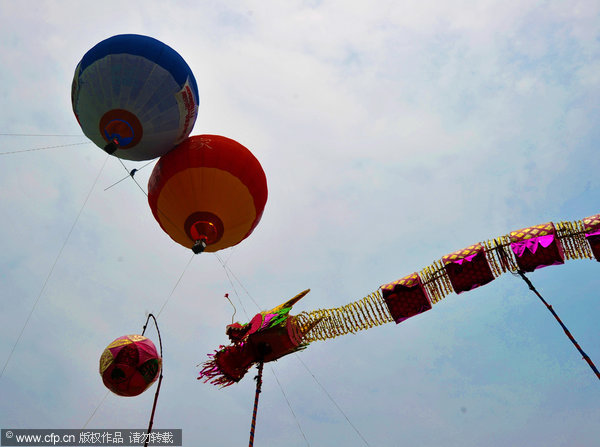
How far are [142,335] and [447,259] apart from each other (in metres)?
9.61

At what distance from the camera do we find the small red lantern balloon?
11031 mm

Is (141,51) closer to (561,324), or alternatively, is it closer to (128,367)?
(128,367)

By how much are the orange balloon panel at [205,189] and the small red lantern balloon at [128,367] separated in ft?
12.1

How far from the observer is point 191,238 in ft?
41.5

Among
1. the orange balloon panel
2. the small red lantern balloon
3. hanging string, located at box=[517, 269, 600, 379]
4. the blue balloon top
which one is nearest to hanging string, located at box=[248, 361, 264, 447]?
the small red lantern balloon

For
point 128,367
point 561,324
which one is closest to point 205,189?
point 128,367

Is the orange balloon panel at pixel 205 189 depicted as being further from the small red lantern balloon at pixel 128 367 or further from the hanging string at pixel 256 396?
the hanging string at pixel 256 396

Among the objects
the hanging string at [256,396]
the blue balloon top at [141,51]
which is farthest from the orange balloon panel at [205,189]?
the hanging string at [256,396]

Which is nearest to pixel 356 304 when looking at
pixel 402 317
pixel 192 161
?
pixel 402 317

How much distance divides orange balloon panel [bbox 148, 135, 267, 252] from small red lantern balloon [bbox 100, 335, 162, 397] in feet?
12.1

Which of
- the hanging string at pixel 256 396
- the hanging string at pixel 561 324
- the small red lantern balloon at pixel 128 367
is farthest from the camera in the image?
the small red lantern balloon at pixel 128 367

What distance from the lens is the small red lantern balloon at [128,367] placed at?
11.0m

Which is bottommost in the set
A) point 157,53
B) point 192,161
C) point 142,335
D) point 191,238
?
point 142,335

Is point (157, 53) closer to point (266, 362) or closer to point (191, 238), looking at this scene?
point (191, 238)
